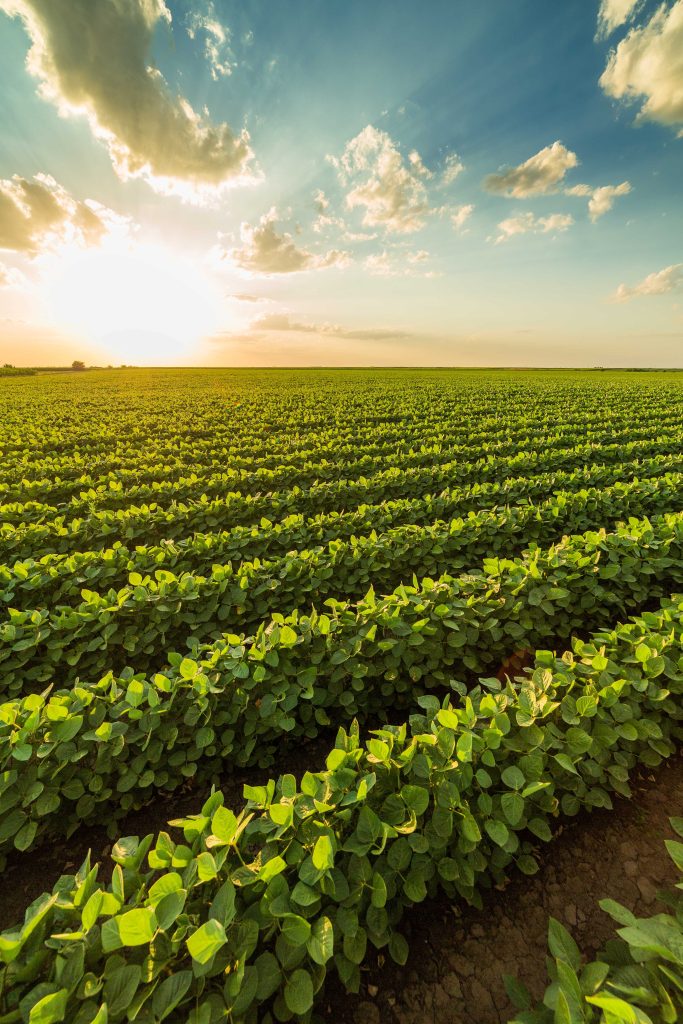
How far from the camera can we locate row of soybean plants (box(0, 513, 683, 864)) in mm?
2977

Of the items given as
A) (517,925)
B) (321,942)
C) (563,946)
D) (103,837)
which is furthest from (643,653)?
(103,837)

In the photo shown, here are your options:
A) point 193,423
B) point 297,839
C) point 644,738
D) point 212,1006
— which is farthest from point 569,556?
point 193,423

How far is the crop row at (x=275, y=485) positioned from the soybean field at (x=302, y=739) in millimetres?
778

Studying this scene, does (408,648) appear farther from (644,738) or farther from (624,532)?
(624,532)

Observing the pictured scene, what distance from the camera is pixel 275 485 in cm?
1054

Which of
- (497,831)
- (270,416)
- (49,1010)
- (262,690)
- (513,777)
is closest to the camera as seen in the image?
(49,1010)

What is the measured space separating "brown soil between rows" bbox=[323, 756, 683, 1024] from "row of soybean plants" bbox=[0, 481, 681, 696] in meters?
2.54

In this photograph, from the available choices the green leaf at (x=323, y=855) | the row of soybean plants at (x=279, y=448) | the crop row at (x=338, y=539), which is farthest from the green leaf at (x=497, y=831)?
the row of soybean plants at (x=279, y=448)

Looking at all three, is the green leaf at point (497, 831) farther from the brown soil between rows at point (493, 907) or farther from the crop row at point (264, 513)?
the crop row at point (264, 513)

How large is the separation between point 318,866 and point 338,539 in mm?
4712

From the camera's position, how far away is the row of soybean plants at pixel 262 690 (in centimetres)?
298

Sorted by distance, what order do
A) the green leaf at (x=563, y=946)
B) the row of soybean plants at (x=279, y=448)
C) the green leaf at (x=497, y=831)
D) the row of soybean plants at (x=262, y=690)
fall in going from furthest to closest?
1. the row of soybean plants at (x=279, y=448)
2. the row of soybean plants at (x=262, y=690)
3. the green leaf at (x=497, y=831)
4. the green leaf at (x=563, y=946)

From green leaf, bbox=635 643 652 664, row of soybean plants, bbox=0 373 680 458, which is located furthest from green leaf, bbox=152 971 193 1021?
row of soybean plants, bbox=0 373 680 458

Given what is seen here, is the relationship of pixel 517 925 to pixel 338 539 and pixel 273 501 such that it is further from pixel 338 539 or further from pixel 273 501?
pixel 273 501
